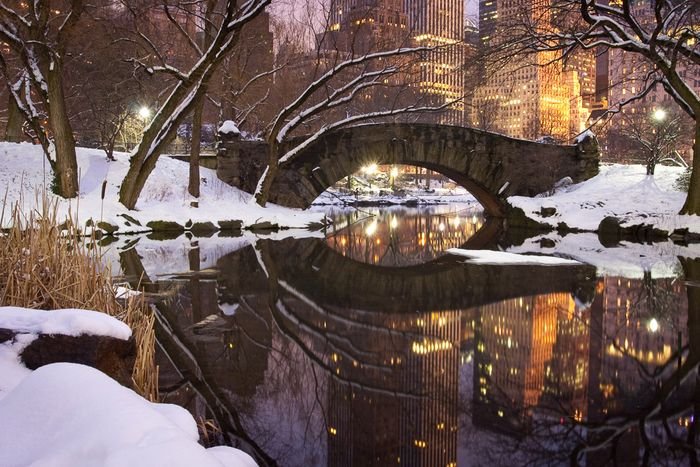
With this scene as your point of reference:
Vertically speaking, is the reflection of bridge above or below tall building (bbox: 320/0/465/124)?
below

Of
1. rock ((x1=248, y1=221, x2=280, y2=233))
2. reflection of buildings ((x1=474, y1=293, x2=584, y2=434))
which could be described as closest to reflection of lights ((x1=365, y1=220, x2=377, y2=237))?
rock ((x1=248, y1=221, x2=280, y2=233))

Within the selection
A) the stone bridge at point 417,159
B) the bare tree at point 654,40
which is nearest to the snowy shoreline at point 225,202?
the stone bridge at point 417,159

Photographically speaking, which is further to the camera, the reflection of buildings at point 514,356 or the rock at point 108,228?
the rock at point 108,228

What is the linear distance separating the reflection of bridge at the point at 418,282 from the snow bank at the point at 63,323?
4178 mm

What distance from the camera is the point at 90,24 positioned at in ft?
65.4

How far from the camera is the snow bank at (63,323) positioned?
331 cm

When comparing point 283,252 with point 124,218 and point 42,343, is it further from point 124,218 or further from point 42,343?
point 42,343

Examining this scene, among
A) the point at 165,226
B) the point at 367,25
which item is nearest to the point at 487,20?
the point at 367,25

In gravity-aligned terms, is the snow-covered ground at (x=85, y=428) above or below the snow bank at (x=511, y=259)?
above

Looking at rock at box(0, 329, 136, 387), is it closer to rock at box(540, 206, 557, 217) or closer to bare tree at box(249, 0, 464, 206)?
bare tree at box(249, 0, 464, 206)

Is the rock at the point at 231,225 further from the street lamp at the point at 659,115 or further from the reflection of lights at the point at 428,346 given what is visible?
the street lamp at the point at 659,115

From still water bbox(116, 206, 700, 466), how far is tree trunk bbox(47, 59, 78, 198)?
8323mm

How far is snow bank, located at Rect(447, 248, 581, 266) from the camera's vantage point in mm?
11055

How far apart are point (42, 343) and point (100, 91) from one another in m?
24.1
